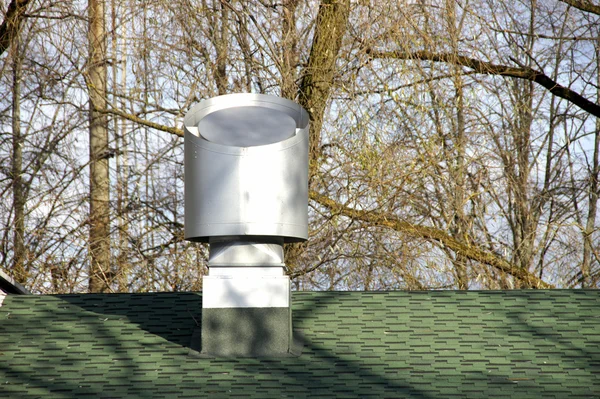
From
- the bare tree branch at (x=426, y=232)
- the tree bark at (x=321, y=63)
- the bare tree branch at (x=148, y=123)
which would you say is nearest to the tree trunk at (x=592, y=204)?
the bare tree branch at (x=426, y=232)

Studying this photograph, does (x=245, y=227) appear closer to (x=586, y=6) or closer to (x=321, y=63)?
(x=321, y=63)

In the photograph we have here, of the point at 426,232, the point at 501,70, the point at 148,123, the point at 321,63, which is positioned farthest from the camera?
the point at 501,70

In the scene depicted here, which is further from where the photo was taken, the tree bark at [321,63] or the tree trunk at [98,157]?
the tree trunk at [98,157]

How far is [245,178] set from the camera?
402 cm

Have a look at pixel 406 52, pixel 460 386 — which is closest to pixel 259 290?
pixel 460 386

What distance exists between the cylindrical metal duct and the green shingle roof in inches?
24.9

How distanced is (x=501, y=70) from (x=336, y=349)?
24.3ft

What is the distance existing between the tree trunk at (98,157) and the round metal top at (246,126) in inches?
201

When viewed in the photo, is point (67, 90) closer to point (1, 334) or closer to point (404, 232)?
point (404, 232)

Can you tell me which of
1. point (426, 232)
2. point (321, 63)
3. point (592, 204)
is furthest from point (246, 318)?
point (592, 204)

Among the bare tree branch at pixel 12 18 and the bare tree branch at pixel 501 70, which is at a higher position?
the bare tree branch at pixel 12 18

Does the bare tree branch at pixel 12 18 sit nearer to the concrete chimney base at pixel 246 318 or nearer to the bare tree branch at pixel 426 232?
the bare tree branch at pixel 426 232

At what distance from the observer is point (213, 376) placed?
3.74 m

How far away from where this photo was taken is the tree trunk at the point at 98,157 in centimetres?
945
